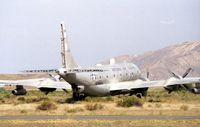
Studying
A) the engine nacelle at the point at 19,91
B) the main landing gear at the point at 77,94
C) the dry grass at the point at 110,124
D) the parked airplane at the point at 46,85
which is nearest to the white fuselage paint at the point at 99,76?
the main landing gear at the point at 77,94

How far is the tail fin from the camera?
2376 inches

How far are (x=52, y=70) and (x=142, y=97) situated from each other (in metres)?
18.2

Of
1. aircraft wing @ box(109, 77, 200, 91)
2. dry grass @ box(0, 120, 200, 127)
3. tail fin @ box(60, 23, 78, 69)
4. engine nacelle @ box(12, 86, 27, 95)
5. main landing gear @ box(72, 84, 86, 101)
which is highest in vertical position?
tail fin @ box(60, 23, 78, 69)

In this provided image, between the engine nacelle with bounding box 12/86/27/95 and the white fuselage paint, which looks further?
the engine nacelle with bounding box 12/86/27/95

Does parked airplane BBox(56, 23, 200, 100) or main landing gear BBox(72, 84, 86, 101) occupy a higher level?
parked airplane BBox(56, 23, 200, 100)

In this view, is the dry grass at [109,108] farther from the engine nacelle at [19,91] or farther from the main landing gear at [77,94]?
the engine nacelle at [19,91]

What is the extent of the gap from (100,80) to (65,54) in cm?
793

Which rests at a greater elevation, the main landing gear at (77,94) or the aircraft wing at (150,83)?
the aircraft wing at (150,83)

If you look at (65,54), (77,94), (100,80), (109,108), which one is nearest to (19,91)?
(77,94)

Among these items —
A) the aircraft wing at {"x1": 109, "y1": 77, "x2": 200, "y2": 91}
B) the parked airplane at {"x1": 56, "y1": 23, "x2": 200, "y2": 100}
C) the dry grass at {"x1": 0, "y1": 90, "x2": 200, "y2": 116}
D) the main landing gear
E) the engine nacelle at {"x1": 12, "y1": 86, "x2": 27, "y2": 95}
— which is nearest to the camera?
the dry grass at {"x1": 0, "y1": 90, "x2": 200, "y2": 116}

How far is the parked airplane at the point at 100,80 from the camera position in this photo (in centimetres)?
6062

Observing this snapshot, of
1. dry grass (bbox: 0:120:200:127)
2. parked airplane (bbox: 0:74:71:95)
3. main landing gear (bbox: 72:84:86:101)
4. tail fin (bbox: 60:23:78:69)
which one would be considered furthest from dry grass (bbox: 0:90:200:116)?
dry grass (bbox: 0:120:200:127)

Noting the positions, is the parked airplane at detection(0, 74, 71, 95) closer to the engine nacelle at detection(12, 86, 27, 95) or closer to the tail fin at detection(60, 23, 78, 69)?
the engine nacelle at detection(12, 86, 27, 95)

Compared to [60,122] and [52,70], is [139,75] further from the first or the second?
[60,122]
